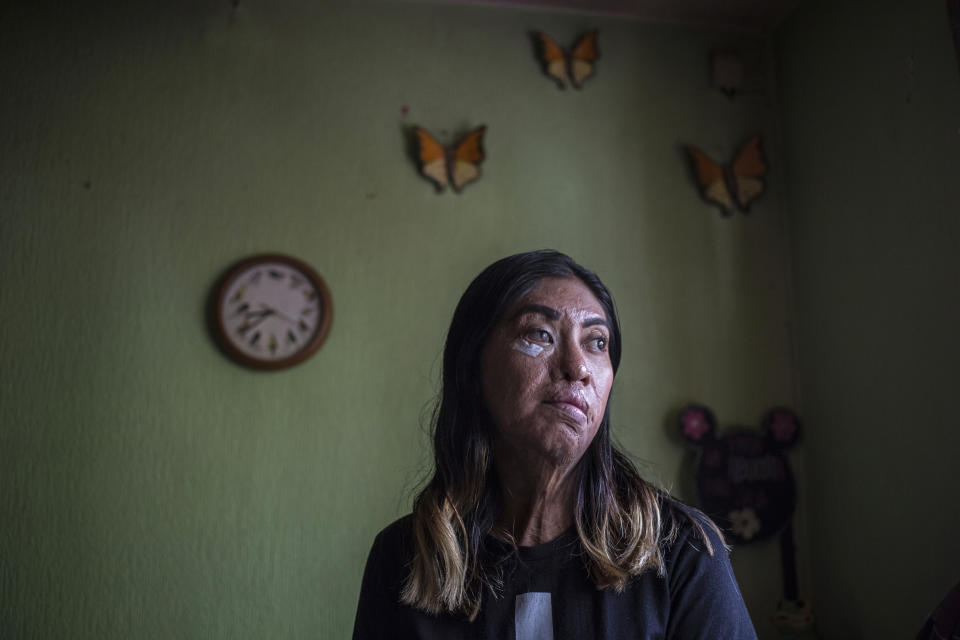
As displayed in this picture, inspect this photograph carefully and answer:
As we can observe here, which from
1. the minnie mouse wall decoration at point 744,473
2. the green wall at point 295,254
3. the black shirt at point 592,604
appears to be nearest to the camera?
the black shirt at point 592,604

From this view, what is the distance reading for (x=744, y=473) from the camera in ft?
6.75

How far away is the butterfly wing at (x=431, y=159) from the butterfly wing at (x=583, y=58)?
561 millimetres

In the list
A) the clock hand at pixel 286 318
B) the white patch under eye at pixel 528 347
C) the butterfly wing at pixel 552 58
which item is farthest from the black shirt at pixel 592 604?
the butterfly wing at pixel 552 58

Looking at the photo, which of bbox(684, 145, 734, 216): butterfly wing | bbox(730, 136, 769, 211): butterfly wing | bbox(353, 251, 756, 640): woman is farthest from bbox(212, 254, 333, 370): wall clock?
bbox(730, 136, 769, 211): butterfly wing

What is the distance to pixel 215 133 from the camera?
2021mm

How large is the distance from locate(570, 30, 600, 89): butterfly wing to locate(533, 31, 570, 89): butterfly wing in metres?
0.03

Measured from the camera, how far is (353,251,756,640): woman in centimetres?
91

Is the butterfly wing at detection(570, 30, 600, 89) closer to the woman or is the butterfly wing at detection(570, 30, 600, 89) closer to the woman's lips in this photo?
the woman

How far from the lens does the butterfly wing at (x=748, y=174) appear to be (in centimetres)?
220

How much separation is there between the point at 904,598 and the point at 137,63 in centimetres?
280

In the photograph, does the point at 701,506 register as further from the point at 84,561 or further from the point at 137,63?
the point at 137,63

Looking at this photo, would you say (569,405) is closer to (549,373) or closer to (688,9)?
(549,373)

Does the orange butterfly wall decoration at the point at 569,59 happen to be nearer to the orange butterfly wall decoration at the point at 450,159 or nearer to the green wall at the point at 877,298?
the orange butterfly wall decoration at the point at 450,159

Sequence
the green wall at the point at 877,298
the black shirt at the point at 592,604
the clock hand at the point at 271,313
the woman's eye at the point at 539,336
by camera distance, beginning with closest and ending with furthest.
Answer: the black shirt at the point at 592,604 → the woman's eye at the point at 539,336 → the green wall at the point at 877,298 → the clock hand at the point at 271,313
